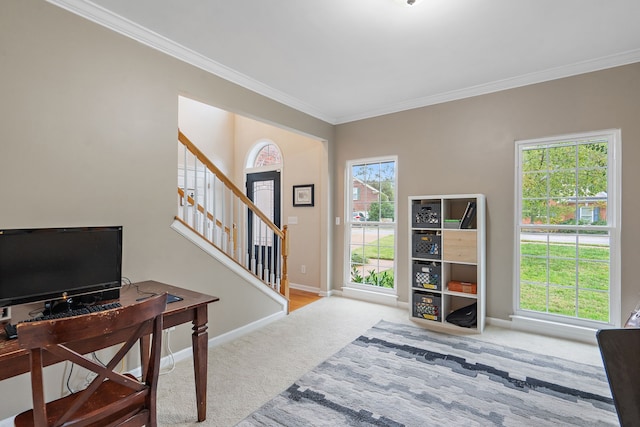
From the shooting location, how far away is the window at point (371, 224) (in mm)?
4246

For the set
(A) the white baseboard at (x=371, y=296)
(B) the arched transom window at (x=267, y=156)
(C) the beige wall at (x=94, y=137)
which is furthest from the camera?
(B) the arched transom window at (x=267, y=156)

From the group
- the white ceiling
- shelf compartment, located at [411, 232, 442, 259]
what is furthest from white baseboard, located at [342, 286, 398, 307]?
the white ceiling

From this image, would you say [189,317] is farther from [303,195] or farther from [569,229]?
[569,229]

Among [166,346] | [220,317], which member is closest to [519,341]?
[220,317]

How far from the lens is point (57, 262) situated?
178 centimetres

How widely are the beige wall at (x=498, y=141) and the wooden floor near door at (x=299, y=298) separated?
4.14ft

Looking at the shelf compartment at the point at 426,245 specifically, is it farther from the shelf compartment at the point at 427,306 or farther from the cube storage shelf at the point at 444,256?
the shelf compartment at the point at 427,306

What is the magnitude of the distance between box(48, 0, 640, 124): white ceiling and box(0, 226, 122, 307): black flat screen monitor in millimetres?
1460

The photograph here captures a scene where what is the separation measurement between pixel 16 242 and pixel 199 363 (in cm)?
116

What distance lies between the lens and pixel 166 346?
101 inches

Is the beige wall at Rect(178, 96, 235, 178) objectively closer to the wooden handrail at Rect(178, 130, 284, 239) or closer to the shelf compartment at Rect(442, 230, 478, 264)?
the wooden handrail at Rect(178, 130, 284, 239)

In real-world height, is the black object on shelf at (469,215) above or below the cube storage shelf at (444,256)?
above

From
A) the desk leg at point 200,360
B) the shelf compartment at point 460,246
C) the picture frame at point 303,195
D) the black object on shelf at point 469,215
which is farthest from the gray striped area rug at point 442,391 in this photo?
the picture frame at point 303,195

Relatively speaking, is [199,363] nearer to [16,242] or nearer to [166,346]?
[166,346]
